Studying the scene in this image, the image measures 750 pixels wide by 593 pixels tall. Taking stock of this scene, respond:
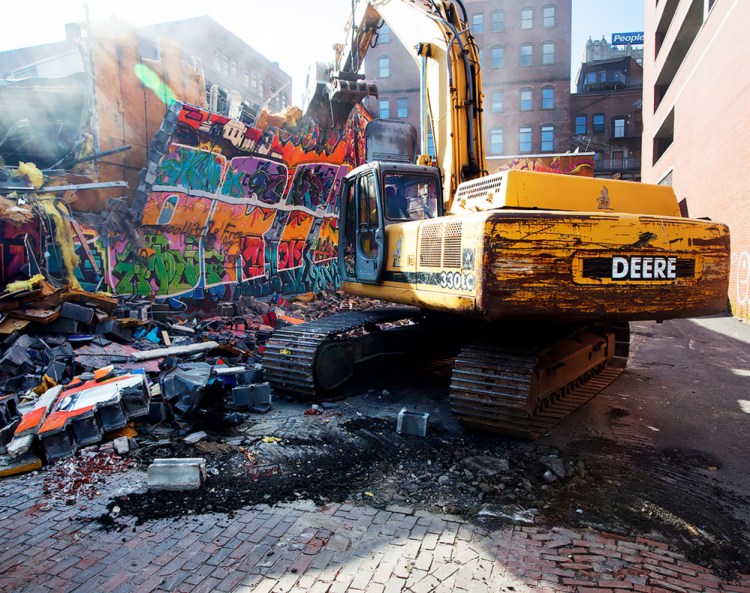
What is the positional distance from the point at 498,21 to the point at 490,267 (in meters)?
55.5

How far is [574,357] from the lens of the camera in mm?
6129

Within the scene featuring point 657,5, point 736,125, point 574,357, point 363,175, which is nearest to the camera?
point 574,357

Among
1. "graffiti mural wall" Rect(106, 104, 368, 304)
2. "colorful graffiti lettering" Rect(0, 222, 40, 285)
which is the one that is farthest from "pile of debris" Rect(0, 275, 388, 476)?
"graffiti mural wall" Rect(106, 104, 368, 304)

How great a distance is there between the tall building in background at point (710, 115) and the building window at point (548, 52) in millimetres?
Result: 20628

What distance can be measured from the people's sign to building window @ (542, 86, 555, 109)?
24057 mm

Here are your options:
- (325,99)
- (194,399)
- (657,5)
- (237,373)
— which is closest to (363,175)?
(237,373)

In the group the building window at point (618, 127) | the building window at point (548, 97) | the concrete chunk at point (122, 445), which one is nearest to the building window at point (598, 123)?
the building window at point (618, 127)

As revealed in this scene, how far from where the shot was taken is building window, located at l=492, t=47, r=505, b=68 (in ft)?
169

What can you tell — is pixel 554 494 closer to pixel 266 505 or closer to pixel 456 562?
pixel 456 562

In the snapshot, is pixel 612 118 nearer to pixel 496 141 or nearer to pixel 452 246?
pixel 496 141

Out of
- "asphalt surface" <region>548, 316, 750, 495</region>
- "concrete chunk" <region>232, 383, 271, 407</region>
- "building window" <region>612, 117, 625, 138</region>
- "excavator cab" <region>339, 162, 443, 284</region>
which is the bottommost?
"asphalt surface" <region>548, 316, 750, 495</region>

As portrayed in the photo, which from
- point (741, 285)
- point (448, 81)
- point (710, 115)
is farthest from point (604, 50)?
point (448, 81)

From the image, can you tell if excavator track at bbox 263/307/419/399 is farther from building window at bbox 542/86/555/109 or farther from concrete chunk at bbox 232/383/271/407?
building window at bbox 542/86/555/109

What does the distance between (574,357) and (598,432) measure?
106 cm
